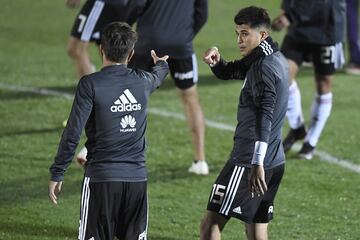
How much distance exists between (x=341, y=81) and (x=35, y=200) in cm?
712

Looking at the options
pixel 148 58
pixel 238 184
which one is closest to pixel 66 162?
pixel 238 184

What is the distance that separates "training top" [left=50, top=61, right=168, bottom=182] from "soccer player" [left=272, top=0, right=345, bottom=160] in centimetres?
437

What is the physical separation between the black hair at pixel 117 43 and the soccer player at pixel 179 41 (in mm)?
3129

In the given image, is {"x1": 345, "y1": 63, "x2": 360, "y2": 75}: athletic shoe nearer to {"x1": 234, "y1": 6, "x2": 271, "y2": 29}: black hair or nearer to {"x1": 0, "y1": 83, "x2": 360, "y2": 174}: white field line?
{"x1": 0, "y1": 83, "x2": 360, "y2": 174}: white field line

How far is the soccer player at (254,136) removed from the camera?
5.80 meters

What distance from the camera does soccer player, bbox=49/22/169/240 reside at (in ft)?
18.4

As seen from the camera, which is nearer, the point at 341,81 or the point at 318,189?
the point at 318,189

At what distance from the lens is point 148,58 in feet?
29.1

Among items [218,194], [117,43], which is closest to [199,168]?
[218,194]

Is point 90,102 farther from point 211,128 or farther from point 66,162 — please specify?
point 211,128

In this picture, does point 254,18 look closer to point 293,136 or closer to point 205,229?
point 205,229

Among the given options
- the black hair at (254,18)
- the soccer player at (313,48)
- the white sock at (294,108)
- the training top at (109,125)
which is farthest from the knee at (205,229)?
the white sock at (294,108)

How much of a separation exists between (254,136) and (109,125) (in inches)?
37.2

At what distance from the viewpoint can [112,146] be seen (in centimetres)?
569
